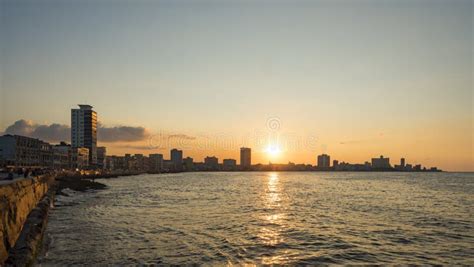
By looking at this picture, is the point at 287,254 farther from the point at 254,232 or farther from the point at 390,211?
the point at 390,211

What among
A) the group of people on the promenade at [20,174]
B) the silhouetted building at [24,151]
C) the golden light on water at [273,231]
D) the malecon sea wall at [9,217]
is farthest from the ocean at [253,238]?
the silhouetted building at [24,151]

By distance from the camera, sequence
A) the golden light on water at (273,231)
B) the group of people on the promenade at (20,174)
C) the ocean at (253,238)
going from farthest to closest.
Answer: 1. the group of people on the promenade at (20,174)
2. the golden light on water at (273,231)
3. the ocean at (253,238)

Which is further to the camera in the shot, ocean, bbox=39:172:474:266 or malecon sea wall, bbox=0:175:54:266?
ocean, bbox=39:172:474:266

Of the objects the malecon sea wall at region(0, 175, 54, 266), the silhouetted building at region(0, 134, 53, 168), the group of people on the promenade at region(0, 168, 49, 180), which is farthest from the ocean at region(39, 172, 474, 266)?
the silhouetted building at region(0, 134, 53, 168)

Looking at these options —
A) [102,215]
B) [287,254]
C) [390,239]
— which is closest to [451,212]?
[390,239]

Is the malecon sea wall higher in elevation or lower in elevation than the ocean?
higher

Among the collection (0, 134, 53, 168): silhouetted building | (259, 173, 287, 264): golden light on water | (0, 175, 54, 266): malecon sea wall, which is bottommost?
(259, 173, 287, 264): golden light on water

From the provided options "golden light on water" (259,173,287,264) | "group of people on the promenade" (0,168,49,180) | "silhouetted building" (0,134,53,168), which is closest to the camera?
"golden light on water" (259,173,287,264)

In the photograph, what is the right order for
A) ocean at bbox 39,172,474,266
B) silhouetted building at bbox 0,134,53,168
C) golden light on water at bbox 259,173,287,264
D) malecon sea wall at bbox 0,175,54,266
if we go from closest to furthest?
malecon sea wall at bbox 0,175,54,266
ocean at bbox 39,172,474,266
golden light on water at bbox 259,173,287,264
silhouetted building at bbox 0,134,53,168

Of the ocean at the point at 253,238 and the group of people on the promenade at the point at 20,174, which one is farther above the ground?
the group of people on the promenade at the point at 20,174

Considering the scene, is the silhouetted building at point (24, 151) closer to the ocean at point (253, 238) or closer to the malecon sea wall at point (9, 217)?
the ocean at point (253, 238)

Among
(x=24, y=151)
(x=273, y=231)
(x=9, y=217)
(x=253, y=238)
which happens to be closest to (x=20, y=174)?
(x=9, y=217)

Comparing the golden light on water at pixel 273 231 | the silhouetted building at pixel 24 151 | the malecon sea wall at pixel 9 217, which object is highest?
the silhouetted building at pixel 24 151

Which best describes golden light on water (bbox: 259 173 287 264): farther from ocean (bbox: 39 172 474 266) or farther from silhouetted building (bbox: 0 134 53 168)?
silhouetted building (bbox: 0 134 53 168)
